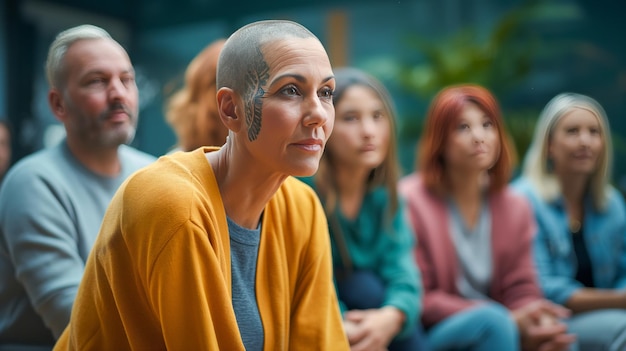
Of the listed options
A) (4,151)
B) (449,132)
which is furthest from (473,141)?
(4,151)

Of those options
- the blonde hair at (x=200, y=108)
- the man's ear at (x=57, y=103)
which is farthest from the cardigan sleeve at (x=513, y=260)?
the man's ear at (x=57, y=103)

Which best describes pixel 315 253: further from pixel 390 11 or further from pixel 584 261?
pixel 390 11

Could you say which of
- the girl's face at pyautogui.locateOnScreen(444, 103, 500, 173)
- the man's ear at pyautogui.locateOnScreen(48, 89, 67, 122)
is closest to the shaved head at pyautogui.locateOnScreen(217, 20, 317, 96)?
the man's ear at pyautogui.locateOnScreen(48, 89, 67, 122)

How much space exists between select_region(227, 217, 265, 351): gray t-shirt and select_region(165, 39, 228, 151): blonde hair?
55 cm

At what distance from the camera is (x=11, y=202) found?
5.19 feet

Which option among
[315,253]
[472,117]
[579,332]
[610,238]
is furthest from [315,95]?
[610,238]

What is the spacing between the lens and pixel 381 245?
2.29 metres

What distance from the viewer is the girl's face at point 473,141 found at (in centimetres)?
243

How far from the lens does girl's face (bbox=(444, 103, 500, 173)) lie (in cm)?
243

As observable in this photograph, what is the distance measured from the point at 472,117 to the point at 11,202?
1.56 m

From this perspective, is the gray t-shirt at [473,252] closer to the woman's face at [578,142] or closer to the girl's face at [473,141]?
the girl's face at [473,141]

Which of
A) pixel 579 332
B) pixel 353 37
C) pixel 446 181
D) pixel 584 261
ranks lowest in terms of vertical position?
pixel 579 332

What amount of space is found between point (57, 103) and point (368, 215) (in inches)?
44.4

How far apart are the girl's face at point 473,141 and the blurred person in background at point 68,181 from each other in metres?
1.28
